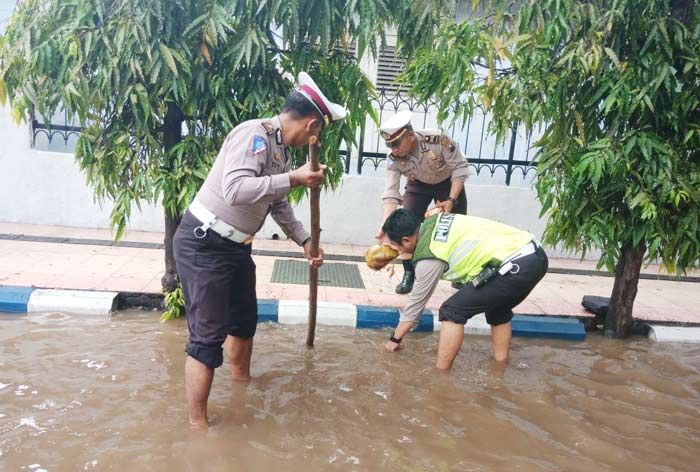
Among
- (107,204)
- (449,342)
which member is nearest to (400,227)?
(449,342)

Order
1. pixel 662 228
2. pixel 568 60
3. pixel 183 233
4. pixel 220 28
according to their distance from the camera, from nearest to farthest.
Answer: pixel 183 233 < pixel 220 28 < pixel 568 60 < pixel 662 228

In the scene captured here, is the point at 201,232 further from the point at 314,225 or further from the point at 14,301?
the point at 14,301

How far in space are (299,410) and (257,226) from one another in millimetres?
1066

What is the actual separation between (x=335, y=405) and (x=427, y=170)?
2.47 metres

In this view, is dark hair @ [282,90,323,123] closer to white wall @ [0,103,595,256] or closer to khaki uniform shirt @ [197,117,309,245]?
khaki uniform shirt @ [197,117,309,245]

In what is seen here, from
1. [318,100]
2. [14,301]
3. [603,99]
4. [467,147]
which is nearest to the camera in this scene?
[318,100]

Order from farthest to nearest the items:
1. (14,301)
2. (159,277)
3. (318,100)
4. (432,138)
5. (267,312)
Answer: (159,277), (432,138), (267,312), (14,301), (318,100)

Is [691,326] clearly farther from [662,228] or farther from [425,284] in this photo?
[425,284]

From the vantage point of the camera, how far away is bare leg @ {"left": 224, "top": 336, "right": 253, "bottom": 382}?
3539 mm

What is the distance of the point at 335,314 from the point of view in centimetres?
489

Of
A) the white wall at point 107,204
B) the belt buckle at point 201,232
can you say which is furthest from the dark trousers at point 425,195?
the belt buckle at point 201,232

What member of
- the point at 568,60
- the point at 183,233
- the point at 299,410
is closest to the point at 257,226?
the point at 183,233

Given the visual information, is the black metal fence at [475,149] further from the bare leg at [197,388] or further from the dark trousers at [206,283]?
the bare leg at [197,388]

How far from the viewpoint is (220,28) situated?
12.0 ft
